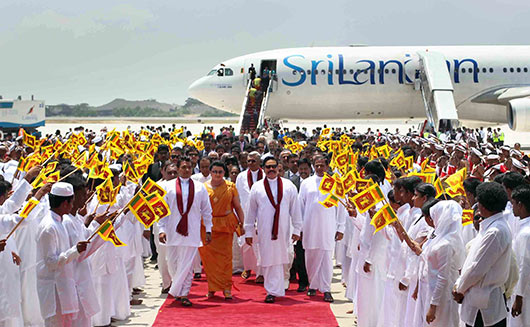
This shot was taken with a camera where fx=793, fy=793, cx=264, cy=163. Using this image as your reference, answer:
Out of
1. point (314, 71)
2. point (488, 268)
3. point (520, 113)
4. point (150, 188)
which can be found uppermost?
point (314, 71)

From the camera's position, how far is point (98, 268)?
8.59 metres

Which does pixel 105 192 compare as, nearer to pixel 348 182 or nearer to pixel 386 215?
pixel 348 182

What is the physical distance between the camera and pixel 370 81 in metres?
31.2

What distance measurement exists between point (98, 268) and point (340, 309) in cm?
294

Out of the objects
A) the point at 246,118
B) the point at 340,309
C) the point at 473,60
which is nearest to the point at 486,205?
the point at 340,309

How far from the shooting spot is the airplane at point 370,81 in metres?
A: 31.1

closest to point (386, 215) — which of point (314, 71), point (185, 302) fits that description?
point (185, 302)

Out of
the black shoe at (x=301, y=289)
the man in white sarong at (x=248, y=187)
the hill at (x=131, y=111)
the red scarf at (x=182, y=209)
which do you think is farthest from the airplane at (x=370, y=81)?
the hill at (x=131, y=111)

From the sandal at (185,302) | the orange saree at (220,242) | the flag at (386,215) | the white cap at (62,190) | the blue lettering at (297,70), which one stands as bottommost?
the sandal at (185,302)

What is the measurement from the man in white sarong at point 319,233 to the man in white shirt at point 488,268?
4192 mm

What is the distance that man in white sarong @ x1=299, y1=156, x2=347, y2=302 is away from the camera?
33.0ft

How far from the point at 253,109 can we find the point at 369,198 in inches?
973

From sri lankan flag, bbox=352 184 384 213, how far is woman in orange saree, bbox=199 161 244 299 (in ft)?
10.2

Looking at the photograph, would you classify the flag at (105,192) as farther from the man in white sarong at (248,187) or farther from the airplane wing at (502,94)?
the airplane wing at (502,94)
